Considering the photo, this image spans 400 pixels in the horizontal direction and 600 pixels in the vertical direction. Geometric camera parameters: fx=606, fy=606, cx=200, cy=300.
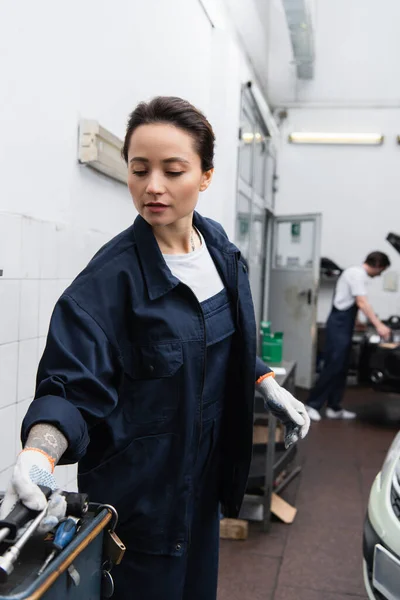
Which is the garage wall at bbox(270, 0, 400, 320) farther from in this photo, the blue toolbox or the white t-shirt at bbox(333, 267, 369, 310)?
the blue toolbox

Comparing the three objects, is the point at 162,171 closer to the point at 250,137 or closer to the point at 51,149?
the point at 51,149

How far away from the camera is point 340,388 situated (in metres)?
5.35

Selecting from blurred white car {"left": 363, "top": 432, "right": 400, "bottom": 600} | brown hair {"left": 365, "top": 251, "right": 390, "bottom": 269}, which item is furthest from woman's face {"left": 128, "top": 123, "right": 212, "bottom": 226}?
brown hair {"left": 365, "top": 251, "right": 390, "bottom": 269}

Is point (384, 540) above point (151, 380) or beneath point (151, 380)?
beneath

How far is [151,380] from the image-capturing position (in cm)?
120

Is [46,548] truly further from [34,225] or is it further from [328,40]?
[328,40]

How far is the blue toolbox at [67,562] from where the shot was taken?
775 mm

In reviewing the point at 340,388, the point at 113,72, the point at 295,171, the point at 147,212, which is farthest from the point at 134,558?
the point at 295,171

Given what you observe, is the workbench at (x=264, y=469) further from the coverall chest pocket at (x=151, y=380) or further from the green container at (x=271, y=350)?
the coverall chest pocket at (x=151, y=380)

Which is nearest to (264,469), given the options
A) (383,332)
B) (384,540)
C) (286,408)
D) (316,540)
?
(316,540)

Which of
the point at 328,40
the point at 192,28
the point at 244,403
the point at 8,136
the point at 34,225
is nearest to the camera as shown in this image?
the point at 244,403

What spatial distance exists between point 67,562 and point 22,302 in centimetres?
110

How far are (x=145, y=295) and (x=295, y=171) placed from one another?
260 inches

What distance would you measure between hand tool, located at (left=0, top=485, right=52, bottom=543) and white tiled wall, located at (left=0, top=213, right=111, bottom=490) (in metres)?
0.90
